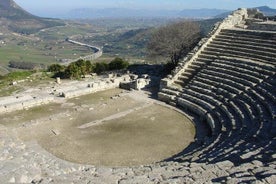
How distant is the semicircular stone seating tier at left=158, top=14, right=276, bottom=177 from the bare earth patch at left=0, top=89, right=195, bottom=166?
4.65 feet

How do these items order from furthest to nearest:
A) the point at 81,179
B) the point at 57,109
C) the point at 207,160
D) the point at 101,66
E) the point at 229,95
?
1. the point at 101,66
2. the point at 57,109
3. the point at 229,95
4. the point at 207,160
5. the point at 81,179

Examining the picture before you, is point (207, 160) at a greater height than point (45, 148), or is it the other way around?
point (207, 160)

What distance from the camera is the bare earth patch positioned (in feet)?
60.6

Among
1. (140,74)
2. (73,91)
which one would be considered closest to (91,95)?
(73,91)

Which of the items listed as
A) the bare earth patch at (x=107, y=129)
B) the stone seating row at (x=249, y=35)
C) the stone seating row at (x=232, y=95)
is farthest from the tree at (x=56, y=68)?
the stone seating row at (x=249, y=35)

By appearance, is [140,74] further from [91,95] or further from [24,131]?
[24,131]

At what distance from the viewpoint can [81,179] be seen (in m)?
11.5

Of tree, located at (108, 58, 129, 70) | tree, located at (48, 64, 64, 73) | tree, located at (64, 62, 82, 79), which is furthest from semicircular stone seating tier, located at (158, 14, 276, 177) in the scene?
tree, located at (48, 64, 64, 73)

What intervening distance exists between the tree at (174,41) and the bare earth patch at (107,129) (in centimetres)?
926

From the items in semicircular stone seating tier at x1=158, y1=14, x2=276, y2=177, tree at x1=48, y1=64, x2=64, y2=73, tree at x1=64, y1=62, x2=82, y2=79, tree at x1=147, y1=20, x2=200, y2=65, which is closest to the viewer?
semicircular stone seating tier at x1=158, y1=14, x2=276, y2=177

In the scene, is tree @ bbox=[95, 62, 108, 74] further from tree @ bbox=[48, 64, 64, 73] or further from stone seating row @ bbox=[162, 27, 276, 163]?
stone seating row @ bbox=[162, 27, 276, 163]

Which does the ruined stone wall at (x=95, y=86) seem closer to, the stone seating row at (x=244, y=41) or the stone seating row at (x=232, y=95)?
→ the stone seating row at (x=232, y=95)

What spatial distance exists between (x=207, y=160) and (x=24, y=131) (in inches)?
470

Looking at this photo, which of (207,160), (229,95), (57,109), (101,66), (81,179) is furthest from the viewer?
(101,66)
